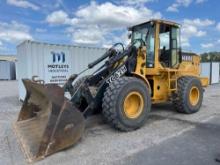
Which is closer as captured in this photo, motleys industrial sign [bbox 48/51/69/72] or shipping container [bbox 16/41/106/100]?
shipping container [bbox 16/41/106/100]

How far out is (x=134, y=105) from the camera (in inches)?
222

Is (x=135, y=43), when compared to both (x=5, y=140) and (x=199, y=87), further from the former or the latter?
(x=5, y=140)

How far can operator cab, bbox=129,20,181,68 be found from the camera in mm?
6430

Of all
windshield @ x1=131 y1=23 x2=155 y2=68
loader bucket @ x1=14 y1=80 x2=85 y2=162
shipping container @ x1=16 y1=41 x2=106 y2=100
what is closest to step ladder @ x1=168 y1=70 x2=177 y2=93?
windshield @ x1=131 y1=23 x2=155 y2=68

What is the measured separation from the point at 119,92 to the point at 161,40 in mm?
2468

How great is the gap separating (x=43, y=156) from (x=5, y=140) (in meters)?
1.55

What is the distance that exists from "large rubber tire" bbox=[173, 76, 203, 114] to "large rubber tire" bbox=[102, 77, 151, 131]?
177 cm

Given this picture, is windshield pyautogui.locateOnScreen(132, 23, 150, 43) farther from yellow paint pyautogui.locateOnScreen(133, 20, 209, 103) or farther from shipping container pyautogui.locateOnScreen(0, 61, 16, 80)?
shipping container pyautogui.locateOnScreen(0, 61, 16, 80)

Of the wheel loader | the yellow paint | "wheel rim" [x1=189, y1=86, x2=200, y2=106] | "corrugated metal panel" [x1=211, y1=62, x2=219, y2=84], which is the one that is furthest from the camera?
"corrugated metal panel" [x1=211, y1=62, x2=219, y2=84]

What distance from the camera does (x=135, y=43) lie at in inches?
249

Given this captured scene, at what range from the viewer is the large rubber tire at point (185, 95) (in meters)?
6.75

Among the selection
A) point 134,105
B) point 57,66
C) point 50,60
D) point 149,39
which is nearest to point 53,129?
point 134,105

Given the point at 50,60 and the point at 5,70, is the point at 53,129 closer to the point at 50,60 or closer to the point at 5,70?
the point at 50,60

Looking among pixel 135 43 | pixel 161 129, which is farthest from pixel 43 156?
pixel 135 43
